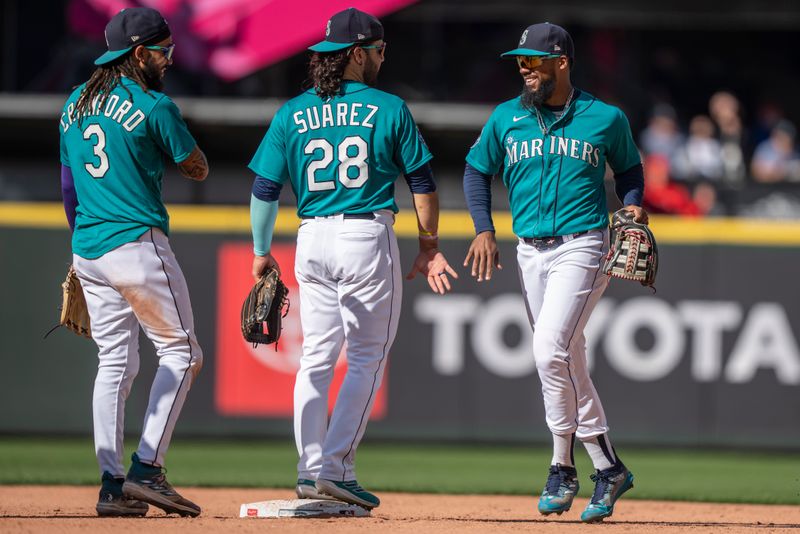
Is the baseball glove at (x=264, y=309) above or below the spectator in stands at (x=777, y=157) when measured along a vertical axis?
below

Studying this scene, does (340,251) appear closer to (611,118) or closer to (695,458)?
(611,118)

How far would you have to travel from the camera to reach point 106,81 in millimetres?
5074

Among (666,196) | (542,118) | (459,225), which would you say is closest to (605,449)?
(542,118)

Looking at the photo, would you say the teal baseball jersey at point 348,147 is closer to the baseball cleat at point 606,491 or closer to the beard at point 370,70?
the beard at point 370,70

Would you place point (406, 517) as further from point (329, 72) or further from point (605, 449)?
point (329, 72)

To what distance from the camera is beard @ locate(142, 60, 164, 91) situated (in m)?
5.11

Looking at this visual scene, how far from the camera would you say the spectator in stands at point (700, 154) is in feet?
37.9

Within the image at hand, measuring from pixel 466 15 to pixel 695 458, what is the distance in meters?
6.12

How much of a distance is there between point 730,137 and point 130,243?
7.91 meters

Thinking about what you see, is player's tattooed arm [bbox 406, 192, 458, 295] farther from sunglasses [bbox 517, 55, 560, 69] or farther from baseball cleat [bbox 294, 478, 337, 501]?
baseball cleat [bbox 294, 478, 337, 501]

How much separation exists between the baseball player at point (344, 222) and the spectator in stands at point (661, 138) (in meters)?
6.88

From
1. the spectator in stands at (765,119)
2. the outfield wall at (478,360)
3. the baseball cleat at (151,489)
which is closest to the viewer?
the baseball cleat at (151,489)

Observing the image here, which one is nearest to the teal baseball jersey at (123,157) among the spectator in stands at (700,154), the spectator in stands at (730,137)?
the spectator in stands at (730,137)

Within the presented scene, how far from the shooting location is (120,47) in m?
5.08
